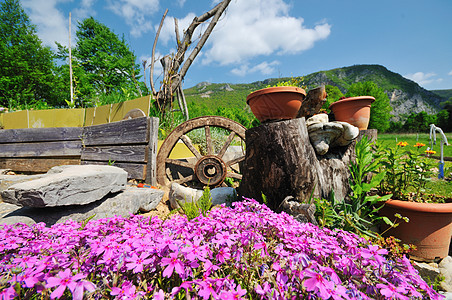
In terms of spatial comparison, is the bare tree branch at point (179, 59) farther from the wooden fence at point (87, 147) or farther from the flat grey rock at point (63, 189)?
the flat grey rock at point (63, 189)

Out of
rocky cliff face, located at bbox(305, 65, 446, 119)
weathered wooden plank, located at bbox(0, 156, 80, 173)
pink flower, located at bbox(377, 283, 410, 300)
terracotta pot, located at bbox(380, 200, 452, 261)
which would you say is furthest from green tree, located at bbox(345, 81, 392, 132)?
rocky cliff face, located at bbox(305, 65, 446, 119)

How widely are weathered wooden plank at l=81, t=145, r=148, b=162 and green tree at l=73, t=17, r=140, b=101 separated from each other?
17922 millimetres

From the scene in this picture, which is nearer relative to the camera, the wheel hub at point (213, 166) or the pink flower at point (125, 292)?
the pink flower at point (125, 292)

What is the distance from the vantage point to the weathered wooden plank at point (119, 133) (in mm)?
3246

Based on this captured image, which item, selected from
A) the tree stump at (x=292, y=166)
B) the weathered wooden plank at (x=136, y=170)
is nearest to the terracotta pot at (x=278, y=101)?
the tree stump at (x=292, y=166)

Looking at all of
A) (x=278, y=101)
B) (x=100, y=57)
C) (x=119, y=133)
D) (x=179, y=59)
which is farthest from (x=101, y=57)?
(x=278, y=101)

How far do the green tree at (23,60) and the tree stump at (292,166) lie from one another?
24.1 m

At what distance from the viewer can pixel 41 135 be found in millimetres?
4203

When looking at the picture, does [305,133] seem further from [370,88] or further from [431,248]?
[370,88]

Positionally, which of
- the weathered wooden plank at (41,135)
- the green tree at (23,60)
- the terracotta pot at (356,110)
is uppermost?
the green tree at (23,60)

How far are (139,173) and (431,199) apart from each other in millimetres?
3775

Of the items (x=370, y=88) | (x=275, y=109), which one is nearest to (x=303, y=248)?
(x=275, y=109)

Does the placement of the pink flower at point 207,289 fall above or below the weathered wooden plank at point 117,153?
below

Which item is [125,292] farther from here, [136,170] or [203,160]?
[136,170]
